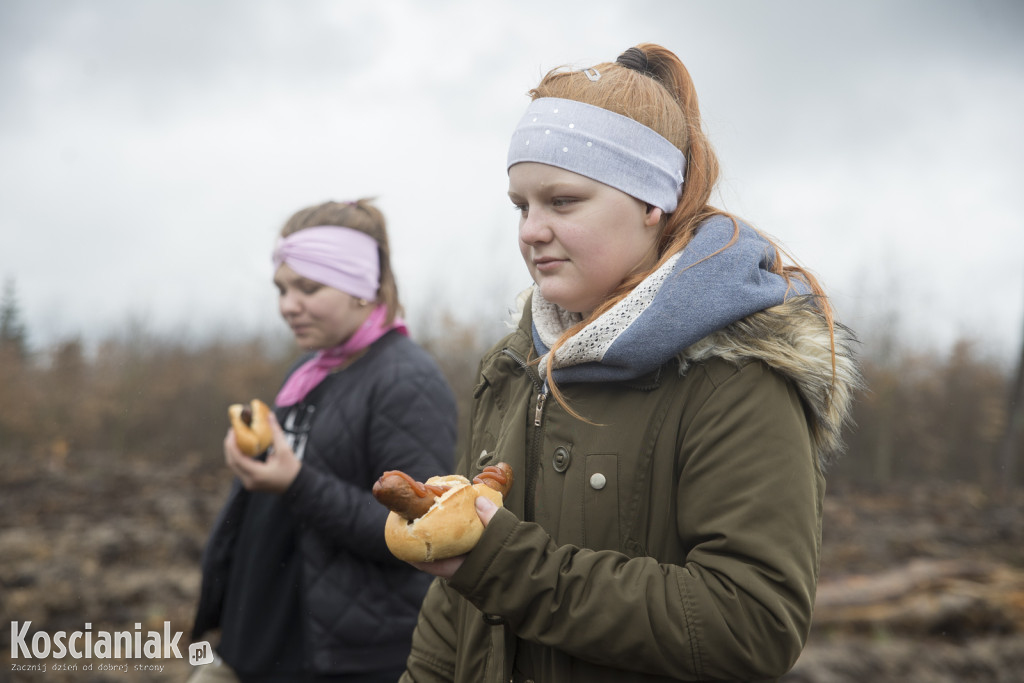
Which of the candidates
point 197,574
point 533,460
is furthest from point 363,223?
point 197,574

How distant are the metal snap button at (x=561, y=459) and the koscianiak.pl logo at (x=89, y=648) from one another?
4.67 meters

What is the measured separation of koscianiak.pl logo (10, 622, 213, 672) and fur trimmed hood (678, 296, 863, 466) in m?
5.08

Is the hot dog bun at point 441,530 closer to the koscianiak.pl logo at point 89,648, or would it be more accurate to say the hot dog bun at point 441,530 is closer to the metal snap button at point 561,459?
the metal snap button at point 561,459

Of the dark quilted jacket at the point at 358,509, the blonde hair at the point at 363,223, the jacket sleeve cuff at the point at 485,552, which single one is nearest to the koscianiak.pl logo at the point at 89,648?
the dark quilted jacket at the point at 358,509

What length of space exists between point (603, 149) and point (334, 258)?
2.07 m

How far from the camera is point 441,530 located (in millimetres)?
1687

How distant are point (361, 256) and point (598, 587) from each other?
251cm

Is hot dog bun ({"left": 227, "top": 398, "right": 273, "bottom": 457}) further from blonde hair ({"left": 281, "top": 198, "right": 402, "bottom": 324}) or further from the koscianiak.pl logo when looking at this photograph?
the koscianiak.pl logo

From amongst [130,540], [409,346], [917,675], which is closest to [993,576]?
[917,675]

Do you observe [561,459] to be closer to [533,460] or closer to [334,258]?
[533,460]

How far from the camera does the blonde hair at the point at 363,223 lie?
3.84 metres

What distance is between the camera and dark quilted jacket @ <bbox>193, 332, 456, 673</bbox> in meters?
3.12

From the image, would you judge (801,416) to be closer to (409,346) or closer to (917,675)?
(409,346)

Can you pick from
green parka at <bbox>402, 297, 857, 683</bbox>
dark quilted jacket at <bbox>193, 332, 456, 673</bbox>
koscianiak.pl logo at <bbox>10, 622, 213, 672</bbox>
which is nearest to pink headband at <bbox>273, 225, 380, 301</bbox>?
dark quilted jacket at <bbox>193, 332, 456, 673</bbox>
